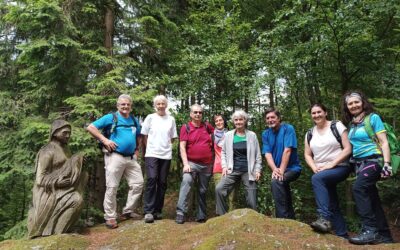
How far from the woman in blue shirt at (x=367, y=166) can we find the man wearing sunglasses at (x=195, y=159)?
94.0 inches

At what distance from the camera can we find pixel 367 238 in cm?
449

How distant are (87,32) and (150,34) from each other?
5.48 ft

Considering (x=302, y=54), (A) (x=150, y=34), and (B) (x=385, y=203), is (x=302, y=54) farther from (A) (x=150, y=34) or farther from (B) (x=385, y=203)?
(B) (x=385, y=203)

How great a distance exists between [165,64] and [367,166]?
697 centimetres

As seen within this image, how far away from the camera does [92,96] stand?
25.4 ft

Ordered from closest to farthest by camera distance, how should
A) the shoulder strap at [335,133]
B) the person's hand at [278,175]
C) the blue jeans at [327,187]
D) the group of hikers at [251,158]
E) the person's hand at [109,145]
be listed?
the group of hikers at [251,158] → the blue jeans at [327,187] → the shoulder strap at [335,133] → the person's hand at [278,175] → the person's hand at [109,145]

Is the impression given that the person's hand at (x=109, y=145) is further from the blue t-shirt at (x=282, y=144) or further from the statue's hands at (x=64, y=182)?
the blue t-shirt at (x=282, y=144)

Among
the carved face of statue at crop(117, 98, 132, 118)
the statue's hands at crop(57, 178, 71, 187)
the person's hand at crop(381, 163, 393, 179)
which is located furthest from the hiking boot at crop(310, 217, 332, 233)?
the statue's hands at crop(57, 178, 71, 187)

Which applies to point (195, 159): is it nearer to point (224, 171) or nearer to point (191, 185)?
point (191, 185)

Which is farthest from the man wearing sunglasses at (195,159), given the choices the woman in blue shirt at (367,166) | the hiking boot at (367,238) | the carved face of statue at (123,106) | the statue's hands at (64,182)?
the hiking boot at (367,238)

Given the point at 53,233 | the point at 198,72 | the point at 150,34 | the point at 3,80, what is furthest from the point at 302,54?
the point at 3,80

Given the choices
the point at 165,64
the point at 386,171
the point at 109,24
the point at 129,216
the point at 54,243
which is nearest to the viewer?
the point at 386,171

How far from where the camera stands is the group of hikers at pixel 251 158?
4.63 metres

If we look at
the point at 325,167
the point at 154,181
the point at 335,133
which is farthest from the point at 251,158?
the point at 154,181
